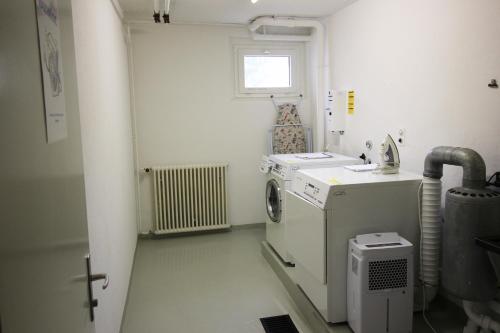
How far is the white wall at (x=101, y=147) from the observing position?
1.75m

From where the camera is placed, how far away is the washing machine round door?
12.0 ft

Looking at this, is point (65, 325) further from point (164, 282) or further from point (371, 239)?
point (164, 282)

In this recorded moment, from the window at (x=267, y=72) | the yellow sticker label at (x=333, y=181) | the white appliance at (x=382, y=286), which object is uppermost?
the window at (x=267, y=72)

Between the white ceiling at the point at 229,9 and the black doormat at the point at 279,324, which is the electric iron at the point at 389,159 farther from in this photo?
the white ceiling at the point at 229,9

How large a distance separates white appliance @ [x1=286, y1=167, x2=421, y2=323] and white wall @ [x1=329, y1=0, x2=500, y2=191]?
464mm

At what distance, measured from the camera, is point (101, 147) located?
2.17 m

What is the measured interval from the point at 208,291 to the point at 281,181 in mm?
1170

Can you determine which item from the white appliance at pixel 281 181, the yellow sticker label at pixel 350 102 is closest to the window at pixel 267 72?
the yellow sticker label at pixel 350 102

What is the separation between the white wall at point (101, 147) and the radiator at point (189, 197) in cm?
157

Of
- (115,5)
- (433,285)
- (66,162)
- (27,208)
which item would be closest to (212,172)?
(115,5)

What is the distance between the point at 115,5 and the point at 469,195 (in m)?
3.16

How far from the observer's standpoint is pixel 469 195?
6.93ft

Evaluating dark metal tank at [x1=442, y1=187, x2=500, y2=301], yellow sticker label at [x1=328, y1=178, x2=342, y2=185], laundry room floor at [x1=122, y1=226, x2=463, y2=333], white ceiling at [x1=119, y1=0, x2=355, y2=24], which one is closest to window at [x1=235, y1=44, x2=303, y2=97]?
white ceiling at [x1=119, y1=0, x2=355, y2=24]

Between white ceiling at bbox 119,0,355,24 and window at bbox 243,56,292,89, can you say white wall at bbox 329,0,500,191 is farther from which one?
window at bbox 243,56,292,89
